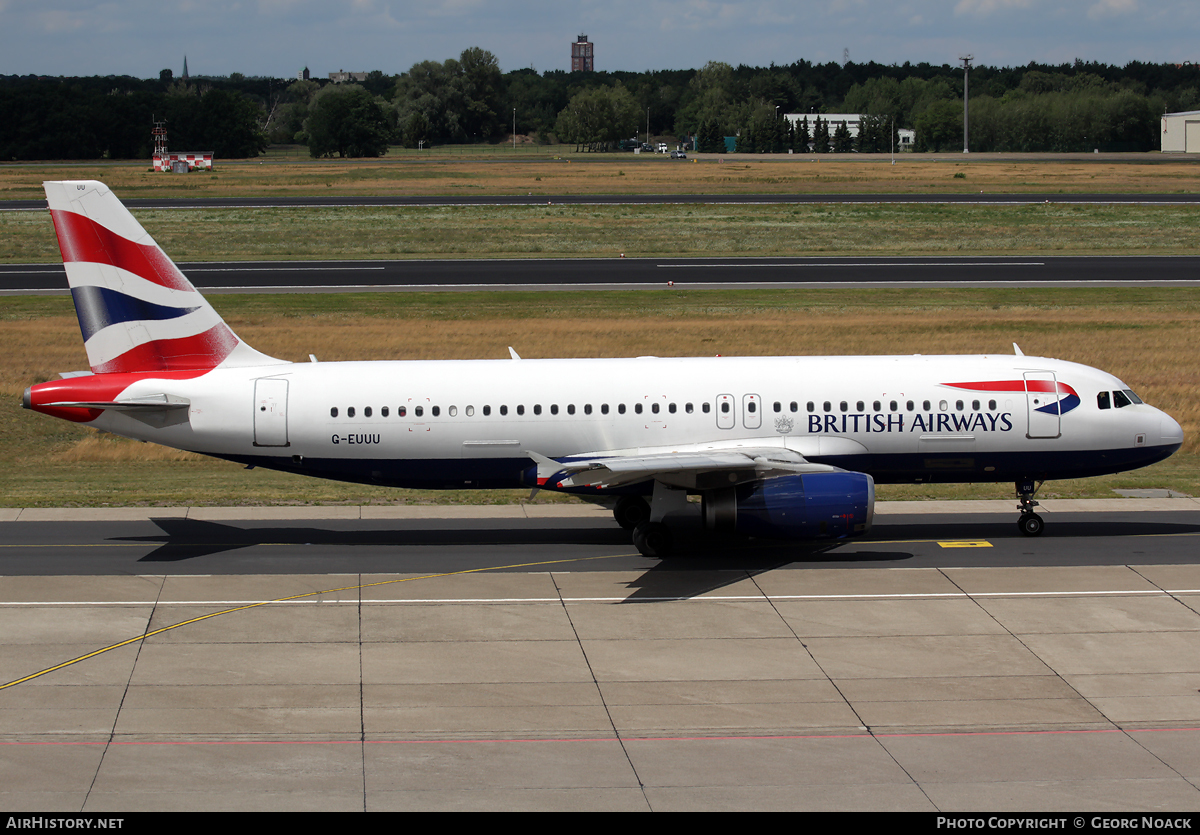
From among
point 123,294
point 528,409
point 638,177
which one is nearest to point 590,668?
Result: point 528,409

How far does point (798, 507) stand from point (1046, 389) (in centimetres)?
720

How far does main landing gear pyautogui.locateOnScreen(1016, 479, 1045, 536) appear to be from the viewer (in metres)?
29.0

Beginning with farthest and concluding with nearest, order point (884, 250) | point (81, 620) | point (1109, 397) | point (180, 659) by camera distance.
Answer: point (884, 250) < point (1109, 397) < point (81, 620) < point (180, 659)

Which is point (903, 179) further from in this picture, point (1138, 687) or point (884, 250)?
point (1138, 687)

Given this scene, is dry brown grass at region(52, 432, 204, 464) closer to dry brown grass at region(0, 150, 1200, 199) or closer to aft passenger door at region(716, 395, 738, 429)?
aft passenger door at region(716, 395, 738, 429)

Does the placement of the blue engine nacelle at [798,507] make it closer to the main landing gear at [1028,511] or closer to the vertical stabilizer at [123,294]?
the main landing gear at [1028,511]

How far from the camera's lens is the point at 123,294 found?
91.4 feet

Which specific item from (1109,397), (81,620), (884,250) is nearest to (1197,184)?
(884,250)

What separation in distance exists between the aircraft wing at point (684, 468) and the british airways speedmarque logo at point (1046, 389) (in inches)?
168

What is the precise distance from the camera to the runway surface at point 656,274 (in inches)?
2721

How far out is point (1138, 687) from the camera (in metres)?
19.6

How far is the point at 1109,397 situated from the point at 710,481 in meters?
9.94

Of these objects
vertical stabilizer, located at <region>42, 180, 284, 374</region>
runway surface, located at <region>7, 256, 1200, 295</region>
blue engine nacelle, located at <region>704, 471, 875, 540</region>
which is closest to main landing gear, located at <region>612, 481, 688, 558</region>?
blue engine nacelle, located at <region>704, 471, 875, 540</region>

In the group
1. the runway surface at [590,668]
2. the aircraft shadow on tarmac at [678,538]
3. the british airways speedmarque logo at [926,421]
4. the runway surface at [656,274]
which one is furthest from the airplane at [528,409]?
the runway surface at [656,274]
